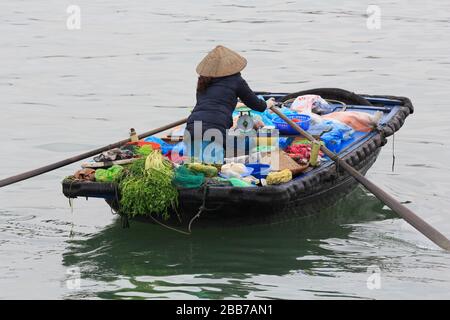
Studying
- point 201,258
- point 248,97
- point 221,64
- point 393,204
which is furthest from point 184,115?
point 393,204

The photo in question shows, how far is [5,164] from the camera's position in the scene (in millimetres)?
12930

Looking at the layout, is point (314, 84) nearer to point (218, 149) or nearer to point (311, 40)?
point (311, 40)

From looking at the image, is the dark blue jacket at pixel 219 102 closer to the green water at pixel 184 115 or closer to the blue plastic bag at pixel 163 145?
the blue plastic bag at pixel 163 145

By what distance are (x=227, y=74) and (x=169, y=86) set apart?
24.0 feet

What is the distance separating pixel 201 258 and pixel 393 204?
168cm

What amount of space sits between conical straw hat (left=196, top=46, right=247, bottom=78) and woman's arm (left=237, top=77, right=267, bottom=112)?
0.51ft

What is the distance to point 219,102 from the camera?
10422 mm

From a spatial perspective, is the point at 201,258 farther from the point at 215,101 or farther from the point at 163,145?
the point at 163,145

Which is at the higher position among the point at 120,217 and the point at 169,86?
the point at 169,86

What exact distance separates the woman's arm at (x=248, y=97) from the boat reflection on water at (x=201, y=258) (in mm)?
1184

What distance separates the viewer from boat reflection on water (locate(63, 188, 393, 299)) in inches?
347

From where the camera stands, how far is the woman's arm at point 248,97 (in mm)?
10547

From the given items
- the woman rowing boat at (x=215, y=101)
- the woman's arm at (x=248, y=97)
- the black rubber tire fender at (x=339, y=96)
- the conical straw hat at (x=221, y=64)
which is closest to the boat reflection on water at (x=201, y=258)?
the woman rowing boat at (x=215, y=101)
